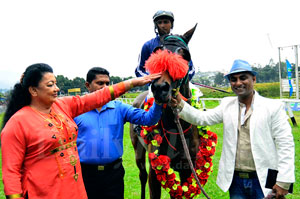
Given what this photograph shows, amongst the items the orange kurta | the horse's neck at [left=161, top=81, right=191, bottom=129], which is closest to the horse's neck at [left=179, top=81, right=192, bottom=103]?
the horse's neck at [left=161, top=81, right=191, bottom=129]

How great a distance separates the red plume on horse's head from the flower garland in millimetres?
1054

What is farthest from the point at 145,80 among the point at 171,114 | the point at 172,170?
the point at 172,170

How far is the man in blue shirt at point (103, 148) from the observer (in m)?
2.72

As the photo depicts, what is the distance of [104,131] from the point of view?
2770 mm

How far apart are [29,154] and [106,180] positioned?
1.05m

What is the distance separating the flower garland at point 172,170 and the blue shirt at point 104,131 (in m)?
0.45

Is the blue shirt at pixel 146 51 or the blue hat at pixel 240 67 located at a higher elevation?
the blue shirt at pixel 146 51

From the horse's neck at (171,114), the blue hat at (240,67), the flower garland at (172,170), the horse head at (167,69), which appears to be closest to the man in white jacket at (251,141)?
the blue hat at (240,67)

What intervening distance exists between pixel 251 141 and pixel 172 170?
1.13 meters

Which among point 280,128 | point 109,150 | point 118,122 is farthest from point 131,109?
point 280,128

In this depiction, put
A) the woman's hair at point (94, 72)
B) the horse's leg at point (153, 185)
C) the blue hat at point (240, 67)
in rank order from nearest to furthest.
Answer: the blue hat at point (240, 67) < the woman's hair at point (94, 72) < the horse's leg at point (153, 185)

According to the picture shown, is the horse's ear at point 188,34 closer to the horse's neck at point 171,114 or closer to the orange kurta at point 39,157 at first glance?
the horse's neck at point 171,114

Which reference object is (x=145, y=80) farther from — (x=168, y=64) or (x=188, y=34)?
(x=188, y=34)

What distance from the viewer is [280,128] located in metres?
2.19
